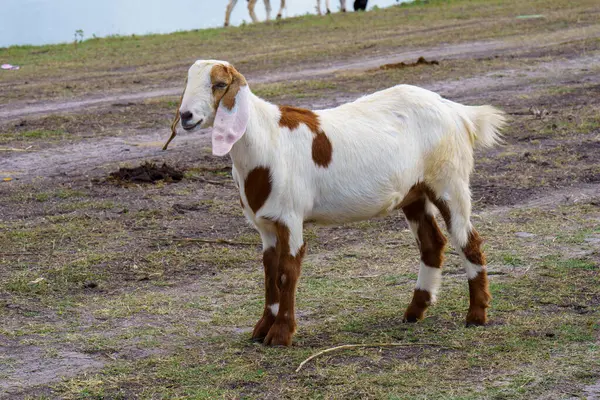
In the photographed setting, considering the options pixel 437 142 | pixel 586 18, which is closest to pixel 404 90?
pixel 437 142

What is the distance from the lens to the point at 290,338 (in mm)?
5492

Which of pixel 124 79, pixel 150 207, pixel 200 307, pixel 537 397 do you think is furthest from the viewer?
pixel 124 79

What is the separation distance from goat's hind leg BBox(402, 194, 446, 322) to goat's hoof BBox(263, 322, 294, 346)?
883mm

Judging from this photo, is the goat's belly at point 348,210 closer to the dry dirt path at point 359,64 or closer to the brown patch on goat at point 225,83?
the brown patch on goat at point 225,83

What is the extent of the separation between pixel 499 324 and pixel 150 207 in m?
4.11

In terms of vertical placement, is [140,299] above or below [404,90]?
below

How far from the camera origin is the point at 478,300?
5809 millimetres

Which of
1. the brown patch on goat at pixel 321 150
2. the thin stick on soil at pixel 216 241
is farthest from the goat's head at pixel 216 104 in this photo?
the thin stick on soil at pixel 216 241

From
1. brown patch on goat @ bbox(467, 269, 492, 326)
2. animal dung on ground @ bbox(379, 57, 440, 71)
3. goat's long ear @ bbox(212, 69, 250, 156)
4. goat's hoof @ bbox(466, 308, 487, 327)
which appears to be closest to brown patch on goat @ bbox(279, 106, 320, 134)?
goat's long ear @ bbox(212, 69, 250, 156)

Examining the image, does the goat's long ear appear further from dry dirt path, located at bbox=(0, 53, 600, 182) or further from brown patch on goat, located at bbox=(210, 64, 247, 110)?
dry dirt path, located at bbox=(0, 53, 600, 182)

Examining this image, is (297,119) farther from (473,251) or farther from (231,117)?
(473,251)

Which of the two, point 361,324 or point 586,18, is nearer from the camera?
point 361,324

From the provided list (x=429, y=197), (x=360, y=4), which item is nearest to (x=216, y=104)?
(x=429, y=197)

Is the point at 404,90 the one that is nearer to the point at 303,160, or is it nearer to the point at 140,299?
the point at 303,160
